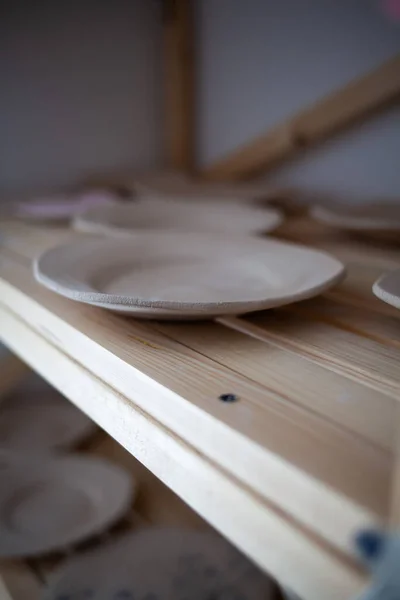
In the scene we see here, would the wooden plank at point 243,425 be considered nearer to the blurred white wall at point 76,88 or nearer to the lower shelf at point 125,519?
the lower shelf at point 125,519

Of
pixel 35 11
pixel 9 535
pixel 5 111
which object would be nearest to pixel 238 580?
pixel 9 535

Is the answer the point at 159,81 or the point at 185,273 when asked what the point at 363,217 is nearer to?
the point at 185,273

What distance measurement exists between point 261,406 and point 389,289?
177 millimetres

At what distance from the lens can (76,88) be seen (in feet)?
4.15

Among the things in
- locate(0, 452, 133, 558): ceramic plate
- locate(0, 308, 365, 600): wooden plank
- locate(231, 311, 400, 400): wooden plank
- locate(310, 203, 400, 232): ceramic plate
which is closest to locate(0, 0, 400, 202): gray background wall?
locate(310, 203, 400, 232): ceramic plate

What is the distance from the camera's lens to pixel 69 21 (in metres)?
1.22

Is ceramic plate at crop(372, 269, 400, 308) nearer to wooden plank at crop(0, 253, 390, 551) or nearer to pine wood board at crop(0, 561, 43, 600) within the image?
wooden plank at crop(0, 253, 390, 551)

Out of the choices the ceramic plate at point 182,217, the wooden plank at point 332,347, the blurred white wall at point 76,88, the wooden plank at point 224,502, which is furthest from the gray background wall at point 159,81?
the wooden plank at point 224,502

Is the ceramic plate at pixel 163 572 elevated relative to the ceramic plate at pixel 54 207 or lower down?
lower down

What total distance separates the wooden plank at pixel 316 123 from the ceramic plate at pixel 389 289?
67 centimetres

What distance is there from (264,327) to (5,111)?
89 centimetres

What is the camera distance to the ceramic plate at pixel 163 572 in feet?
2.35

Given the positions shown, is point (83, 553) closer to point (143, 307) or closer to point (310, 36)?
point (143, 307)

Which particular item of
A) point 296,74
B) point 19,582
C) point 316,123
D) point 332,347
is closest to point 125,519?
point 19,582
